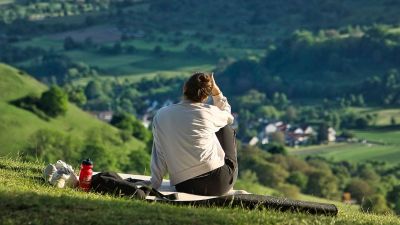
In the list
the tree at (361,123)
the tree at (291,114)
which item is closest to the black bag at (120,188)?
the tree at (361,123)

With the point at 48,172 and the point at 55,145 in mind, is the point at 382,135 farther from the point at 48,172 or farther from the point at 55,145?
the point at 48,172

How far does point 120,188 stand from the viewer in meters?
13.0

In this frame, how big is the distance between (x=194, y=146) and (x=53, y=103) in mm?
94293

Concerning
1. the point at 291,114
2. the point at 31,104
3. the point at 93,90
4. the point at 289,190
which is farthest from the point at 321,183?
the point at 93,90

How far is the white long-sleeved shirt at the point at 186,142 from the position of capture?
44.0ft

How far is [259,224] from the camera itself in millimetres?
11070

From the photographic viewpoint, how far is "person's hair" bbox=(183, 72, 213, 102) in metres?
13.5

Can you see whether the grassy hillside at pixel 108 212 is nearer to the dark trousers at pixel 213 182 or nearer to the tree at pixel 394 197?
the dark trousers at pixel 213 182

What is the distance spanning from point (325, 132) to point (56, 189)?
142563 mm

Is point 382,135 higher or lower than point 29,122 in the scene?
lower

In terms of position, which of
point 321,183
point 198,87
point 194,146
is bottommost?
point 321,183

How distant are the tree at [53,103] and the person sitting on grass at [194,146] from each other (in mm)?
92561

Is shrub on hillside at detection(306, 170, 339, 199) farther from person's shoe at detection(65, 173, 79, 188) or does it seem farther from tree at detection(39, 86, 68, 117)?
person's shoe at detection(65, 173, 79, 188)

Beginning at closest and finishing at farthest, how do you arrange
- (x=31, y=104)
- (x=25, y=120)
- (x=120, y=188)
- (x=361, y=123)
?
(x=120, y=188) < (x=25, y=120) < (x=31, y=104) < (x=361, y=123)
